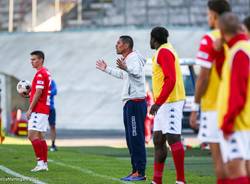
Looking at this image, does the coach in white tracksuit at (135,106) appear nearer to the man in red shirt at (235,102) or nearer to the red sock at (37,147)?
the red sock at (37,147)

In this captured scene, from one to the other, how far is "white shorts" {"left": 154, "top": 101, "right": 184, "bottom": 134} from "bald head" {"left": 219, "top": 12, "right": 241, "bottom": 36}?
4165 millimetres

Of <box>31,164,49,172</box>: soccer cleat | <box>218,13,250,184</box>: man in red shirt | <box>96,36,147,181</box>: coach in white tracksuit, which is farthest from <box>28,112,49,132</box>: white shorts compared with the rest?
<box>218,13,250,184</box>: man in red shirt

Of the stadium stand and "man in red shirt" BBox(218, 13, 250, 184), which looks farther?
the stadium stand

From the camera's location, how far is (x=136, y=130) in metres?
14.9

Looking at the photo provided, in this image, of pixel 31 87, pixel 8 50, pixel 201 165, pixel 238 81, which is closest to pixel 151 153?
pixel 201 165

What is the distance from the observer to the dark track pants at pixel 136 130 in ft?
48.8

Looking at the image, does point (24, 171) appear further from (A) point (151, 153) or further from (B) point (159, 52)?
(A) point (151, 153)

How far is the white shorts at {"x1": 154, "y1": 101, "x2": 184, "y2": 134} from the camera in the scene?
1310 centimetres

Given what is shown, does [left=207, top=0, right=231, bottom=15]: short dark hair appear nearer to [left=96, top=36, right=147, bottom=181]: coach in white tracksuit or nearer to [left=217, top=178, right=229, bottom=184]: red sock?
[left=217, top=178, right=229, bottom=184]: red sock

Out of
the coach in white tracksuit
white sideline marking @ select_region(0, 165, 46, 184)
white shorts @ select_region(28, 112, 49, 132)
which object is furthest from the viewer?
white shorts @ select_region(28, 112, 49, 132)

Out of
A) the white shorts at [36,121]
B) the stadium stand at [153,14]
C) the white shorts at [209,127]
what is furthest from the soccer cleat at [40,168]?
the stadium stand at [153,14]

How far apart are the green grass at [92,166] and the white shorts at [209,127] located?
4.08 m

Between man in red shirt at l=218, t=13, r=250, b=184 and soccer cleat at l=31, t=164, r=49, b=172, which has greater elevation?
man in red shirt at l=218, t=13, r=250, b=184

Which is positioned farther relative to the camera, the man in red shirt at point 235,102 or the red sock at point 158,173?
the red sock at point 158,173
